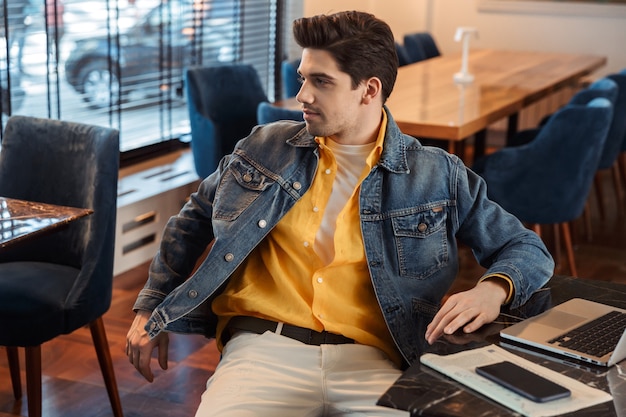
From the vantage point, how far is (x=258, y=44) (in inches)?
242

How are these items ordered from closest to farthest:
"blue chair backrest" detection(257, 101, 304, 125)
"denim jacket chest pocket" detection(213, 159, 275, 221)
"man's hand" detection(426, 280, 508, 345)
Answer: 1. "man's hand" detection(426, 280, 508, 345)
2. "denim jacket chest pocket" detection(213, 159, 275, 221)
3. "blue chair backrest" detection(257, 101, 304, 125)

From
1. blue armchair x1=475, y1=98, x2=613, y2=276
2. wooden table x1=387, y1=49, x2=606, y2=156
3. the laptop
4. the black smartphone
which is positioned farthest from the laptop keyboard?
blue armchair x1=475, y1=98, x2=613, y2=276

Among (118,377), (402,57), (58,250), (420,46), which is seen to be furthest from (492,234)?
(420,46)

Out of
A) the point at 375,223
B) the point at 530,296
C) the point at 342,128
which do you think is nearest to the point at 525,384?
the point at 530,296

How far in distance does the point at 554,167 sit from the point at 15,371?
86.8 inches

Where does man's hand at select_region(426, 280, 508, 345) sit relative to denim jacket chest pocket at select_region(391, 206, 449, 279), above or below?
below

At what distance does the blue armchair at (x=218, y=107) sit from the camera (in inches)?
163

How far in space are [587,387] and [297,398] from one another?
0.57m

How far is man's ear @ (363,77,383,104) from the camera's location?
1864 mm

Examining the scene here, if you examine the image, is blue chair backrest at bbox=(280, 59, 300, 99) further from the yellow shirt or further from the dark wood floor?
the yellow shirt

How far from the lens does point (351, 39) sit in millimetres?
1812

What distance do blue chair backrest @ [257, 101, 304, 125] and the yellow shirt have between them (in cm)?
145

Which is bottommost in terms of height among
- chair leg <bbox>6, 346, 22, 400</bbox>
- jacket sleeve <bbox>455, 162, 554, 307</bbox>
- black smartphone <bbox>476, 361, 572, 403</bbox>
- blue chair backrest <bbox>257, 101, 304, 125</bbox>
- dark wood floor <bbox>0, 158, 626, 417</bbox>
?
dark wood floor <bbox>0, 158, 626, 417</bbox>

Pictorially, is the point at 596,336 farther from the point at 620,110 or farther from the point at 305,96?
the point at 620,110
